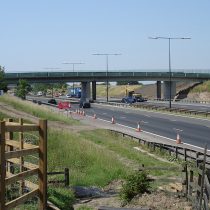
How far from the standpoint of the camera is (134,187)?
1413cm

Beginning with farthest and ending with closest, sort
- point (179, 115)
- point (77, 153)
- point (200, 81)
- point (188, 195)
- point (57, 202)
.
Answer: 1. point (200, 81)
2. point (179, 115)
3. point (77, 153)
4. point (188, 195)
5. point (57, 202)

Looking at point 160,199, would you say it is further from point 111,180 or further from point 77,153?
point 77,153

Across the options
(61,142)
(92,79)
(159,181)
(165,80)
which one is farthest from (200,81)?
(159,181)

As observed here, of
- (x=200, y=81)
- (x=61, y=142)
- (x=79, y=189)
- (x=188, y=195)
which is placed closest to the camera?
(x=188, y=195)

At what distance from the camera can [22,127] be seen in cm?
962

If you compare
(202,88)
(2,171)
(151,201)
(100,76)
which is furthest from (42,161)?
(202,88)

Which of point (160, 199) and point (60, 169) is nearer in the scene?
point (160, 199)

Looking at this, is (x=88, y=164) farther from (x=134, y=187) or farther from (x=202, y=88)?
(x=202, y=88)

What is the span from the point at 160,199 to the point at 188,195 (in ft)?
2.45

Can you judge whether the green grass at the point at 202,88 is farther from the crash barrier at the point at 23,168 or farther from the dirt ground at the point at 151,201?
the crash barrier at the point at 23,168

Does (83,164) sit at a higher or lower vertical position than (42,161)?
lower

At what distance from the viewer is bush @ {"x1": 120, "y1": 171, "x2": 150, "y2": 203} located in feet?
45.8

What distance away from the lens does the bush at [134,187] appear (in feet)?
45.8

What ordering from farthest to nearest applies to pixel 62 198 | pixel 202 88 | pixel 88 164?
pixel 202 88 → pixel 88 164 → pixel 62 198
